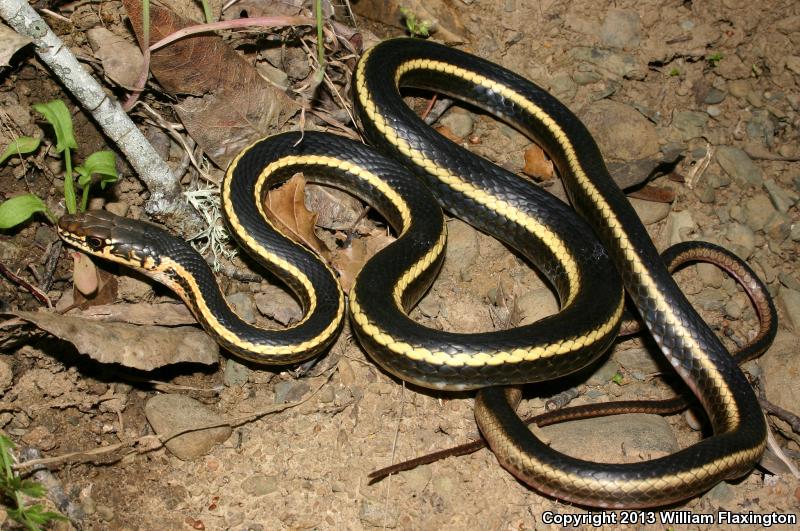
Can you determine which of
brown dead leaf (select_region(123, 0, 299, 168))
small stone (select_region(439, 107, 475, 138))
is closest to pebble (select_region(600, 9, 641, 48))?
small stone (select_region(439, 107, 475, 138))

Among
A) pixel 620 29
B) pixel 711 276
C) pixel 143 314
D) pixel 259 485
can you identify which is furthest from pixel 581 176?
pixel 143 314

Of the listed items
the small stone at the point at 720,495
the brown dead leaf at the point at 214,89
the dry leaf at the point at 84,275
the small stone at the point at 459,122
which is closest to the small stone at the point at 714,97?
the small stone at the point at 459,122

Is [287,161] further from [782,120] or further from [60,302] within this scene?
[782,120]

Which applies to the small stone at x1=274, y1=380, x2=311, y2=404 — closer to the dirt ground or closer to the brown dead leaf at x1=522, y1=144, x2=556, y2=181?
the dirt ground

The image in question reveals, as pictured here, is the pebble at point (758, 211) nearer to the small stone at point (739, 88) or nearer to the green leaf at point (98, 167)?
the small stone at point (739, 88)

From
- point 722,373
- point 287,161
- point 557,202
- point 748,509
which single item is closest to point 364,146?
point 287,161
